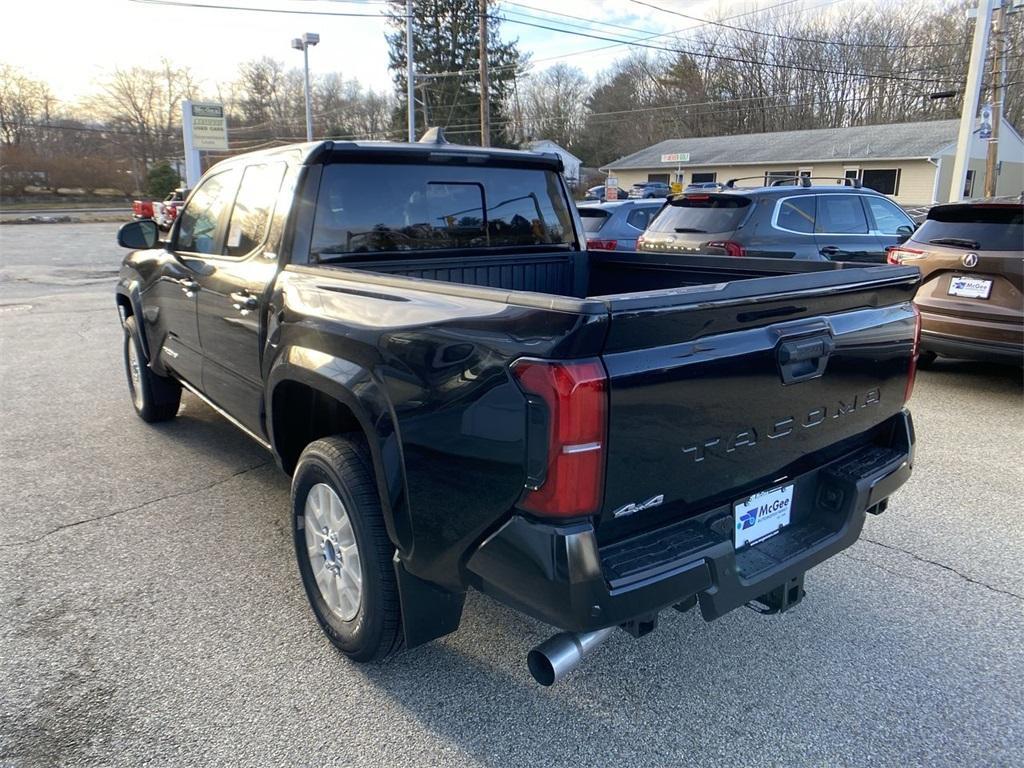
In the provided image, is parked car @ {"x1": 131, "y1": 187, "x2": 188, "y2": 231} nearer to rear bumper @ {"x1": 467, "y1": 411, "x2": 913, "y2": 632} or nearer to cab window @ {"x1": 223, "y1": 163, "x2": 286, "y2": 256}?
cab window @ {"x1": 223, "y1": 163, "x2": 286, "y2": 256}

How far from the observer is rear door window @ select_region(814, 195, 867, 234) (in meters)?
8.55

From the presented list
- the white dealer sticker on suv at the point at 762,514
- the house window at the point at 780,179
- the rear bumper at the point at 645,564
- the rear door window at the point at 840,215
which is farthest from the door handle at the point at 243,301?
the house window at the point at 780,179

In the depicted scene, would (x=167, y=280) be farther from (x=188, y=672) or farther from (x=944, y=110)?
(x=944, y=110)

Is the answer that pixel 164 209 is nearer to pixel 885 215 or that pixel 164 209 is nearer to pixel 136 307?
pixel 136 307

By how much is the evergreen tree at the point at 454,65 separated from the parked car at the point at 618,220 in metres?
39.3

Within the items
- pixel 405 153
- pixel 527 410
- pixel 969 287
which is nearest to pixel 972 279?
pixel 969 287

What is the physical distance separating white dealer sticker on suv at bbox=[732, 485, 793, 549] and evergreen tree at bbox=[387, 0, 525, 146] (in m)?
48.8

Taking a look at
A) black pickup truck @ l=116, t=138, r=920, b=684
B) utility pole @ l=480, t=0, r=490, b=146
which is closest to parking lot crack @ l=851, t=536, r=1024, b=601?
black pickup truck @ l=116, t=138, r=920, b=684

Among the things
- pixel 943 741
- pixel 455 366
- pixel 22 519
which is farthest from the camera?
pixel 22 519

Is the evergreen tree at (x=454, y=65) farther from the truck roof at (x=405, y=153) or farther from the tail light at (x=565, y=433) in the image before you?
the tail light at (x=565, y=433)

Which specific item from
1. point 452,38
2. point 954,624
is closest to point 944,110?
point 452,38

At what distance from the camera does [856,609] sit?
10.4ft

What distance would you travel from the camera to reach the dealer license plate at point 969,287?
20.1ft

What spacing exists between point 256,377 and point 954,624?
3260mm
